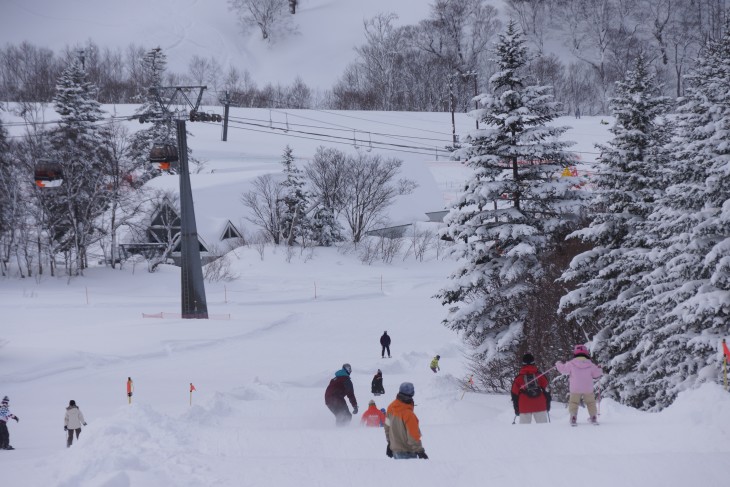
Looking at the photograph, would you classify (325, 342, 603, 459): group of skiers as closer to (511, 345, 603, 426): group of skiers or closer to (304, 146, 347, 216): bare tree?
(511, 345, 603, 426): group of skiers

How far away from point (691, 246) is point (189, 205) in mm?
20255

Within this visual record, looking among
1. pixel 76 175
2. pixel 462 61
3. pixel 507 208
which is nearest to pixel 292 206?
pixel 76 175

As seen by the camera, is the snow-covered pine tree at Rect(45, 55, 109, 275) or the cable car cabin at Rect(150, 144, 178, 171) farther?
the snow-covered pine tree at Rect(45, 55, 109, 275)

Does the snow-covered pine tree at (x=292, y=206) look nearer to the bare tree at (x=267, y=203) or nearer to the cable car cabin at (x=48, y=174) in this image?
the bare tree at (x=267, y=203)

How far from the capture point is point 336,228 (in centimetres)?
5459

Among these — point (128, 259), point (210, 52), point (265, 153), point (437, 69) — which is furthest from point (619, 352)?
point (210, 52)

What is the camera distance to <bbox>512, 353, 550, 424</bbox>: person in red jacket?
10.7 meters

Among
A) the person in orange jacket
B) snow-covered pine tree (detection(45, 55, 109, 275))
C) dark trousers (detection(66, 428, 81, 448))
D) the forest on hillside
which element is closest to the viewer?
dark trousers (detection(66, 428, 81, 448))

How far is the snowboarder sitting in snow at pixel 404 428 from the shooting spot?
7910 millimetres

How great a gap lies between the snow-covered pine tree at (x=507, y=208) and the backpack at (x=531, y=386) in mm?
8173

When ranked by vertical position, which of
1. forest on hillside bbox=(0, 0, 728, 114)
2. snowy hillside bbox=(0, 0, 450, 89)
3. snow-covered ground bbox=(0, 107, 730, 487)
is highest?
snowy hillside bbox=(0, 0, 450, 89)

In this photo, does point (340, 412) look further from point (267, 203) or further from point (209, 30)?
point (209, 30)

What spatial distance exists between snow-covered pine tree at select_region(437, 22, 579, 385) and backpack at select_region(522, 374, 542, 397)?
26.8ft

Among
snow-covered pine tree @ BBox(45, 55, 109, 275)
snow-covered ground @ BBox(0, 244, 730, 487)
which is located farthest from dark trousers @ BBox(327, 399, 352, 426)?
snow-covered pine tree @ BBox(45, 55, 109, 275)
